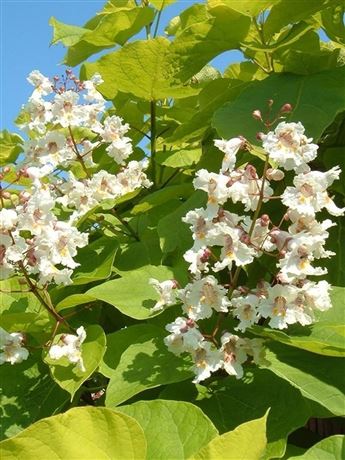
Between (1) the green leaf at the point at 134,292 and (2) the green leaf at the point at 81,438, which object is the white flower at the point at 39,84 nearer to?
(1) the green leaf at the point at 134,292

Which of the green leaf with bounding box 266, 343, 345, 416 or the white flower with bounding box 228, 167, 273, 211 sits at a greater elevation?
the white flower with bounding box 228, 167, 273, 211

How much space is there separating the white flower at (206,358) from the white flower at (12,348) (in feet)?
1.42

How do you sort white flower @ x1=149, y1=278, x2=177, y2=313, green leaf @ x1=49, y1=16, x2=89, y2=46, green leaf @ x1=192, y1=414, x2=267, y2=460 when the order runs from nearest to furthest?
green leaf @ x1=192, y1=414, x2=267, y2=460 < white flower @ x1=149, y1=278, x2=177, y2=313 < green leaf @ x1=49, y1=16, x2=89, y2=46

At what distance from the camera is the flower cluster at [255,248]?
1216 millimetres

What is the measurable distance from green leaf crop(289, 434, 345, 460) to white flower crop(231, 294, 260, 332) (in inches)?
10.8

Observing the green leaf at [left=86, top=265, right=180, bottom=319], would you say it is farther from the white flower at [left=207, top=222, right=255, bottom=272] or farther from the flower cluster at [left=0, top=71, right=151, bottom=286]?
the white flower at [left=207, top=222, right=255, bottom=272]

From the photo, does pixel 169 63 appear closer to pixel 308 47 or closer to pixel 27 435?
pixel 308 47

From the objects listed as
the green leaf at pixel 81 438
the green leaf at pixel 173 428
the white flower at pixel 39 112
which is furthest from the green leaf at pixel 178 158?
the green leaf at pixel 81 438

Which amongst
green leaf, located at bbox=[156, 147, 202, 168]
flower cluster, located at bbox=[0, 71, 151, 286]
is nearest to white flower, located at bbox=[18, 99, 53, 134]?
flower cluster, located at bbox=[0, 71, 151, 286]

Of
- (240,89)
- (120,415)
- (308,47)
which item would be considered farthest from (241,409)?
(308,47)

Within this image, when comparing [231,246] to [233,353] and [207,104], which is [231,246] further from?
[207,104]

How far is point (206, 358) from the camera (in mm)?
1268

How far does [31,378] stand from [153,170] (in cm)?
80

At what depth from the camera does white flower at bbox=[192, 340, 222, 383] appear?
1.26m
